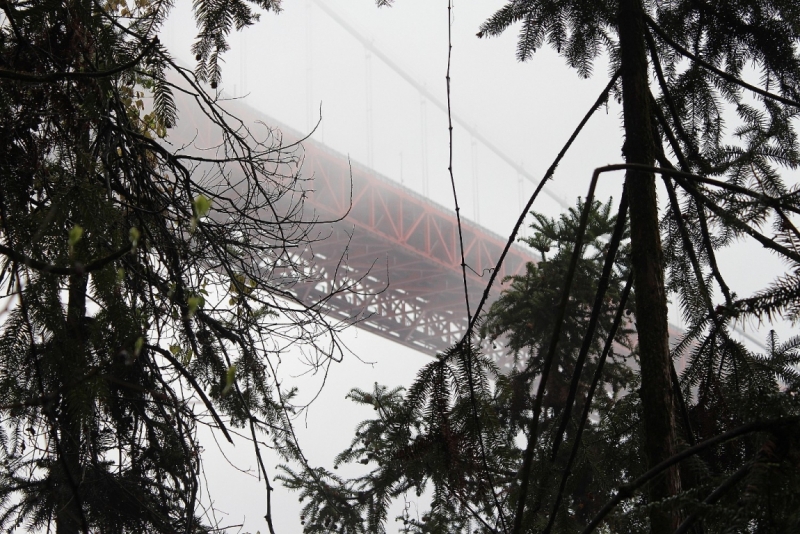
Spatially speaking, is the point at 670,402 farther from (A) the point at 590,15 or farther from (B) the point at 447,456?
(A) the point at 590,15

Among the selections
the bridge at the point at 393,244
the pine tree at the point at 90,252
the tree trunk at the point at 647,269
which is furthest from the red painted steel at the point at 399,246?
the tree trunk at the point at 647,269

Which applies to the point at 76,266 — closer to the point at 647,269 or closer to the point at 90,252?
the point at 90,252

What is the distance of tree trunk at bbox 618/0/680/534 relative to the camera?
56.4 inches

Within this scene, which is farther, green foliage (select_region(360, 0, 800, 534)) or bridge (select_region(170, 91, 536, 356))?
bridge (select_region(170, 91, 536, 356))

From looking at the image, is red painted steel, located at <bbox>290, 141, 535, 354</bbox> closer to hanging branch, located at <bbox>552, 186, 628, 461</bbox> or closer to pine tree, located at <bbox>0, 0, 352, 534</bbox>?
pine tree, located at <bbox>0, 0, 352, 534</bbox>

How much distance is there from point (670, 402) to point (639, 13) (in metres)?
1.05

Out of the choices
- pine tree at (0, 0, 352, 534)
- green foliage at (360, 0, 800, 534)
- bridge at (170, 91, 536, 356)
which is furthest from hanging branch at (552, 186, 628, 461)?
bridge at (170, 91, 536, 356)

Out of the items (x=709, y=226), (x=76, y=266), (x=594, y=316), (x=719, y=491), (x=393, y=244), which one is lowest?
(x=719, y=491)

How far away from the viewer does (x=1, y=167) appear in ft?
5.44

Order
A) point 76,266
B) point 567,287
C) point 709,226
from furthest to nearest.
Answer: point 709,226
point 567,287
point 76,266

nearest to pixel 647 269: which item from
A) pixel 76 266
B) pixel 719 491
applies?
pixel 719 491

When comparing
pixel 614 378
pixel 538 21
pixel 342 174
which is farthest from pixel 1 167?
pixel 342 174

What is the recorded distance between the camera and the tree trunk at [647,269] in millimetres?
1433

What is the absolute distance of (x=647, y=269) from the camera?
156 cm
